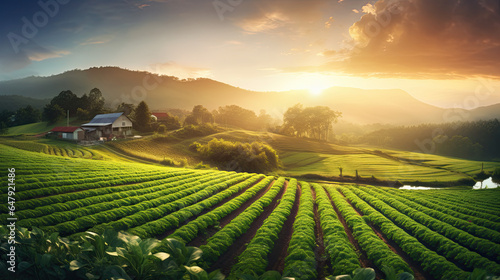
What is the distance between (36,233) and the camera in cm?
381

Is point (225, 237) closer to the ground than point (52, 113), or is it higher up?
closer to the ground

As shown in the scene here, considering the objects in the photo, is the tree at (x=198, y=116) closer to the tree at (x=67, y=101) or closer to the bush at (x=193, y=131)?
the bush at (x=193, y=131)

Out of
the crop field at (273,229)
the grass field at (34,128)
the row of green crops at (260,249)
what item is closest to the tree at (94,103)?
the grass field at (34,128)

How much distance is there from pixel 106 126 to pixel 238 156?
30148 millimetres

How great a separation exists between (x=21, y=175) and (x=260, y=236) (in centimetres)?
1783

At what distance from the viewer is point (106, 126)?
53.7 m

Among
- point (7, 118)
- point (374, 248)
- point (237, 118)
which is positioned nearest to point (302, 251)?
point (374, 248)

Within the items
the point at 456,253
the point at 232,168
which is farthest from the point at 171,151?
the point at 456,253

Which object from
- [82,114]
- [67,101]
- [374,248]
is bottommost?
[374,248]

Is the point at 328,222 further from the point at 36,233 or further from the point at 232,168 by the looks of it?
the point at 232,168

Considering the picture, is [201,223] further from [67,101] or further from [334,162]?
[67,101]

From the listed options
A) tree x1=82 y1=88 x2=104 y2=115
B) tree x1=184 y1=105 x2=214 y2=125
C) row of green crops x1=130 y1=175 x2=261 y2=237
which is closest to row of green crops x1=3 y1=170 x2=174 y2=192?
row of green crops x1=130 y1=175 x2=261 y2=237

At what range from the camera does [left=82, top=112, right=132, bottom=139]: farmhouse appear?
168 feet

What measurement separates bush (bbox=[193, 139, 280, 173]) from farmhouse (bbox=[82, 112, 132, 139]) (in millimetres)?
19410
